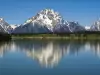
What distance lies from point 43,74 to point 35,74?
2.23 ft

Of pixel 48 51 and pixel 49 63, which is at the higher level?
pixel 49 63

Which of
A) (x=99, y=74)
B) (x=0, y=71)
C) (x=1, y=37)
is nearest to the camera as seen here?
(x=99, y=74)

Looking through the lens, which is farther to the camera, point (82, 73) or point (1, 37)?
point (1, 37)

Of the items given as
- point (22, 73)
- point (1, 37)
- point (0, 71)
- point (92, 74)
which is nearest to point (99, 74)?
point (92, 74)

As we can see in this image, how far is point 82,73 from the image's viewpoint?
25984mm

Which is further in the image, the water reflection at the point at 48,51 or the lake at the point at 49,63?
the water reflection at the point at 48,51

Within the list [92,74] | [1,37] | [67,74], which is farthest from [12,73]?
[1,37]

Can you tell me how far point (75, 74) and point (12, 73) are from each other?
533 cm

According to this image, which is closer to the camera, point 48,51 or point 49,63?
point 49,63

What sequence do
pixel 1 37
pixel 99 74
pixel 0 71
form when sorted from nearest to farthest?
1. pixel 99 74
2. pixel 0 71
3. pixel 1 37

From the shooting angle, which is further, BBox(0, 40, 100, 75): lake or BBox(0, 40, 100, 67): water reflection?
BBox(0, 40, 100, 67): water reflection

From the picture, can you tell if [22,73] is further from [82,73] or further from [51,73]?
[82,73]

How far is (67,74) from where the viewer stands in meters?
25.6

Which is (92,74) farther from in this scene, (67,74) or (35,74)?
(35,74)
